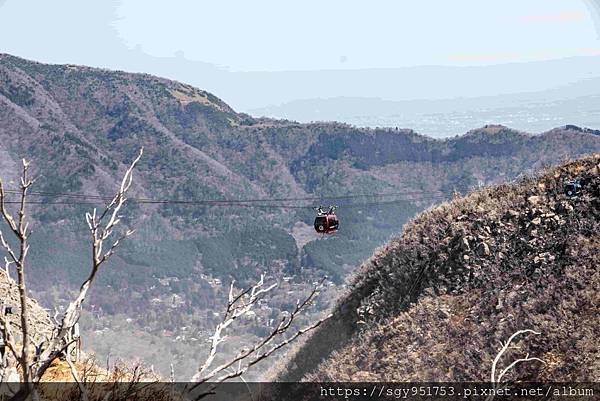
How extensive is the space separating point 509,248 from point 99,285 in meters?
164

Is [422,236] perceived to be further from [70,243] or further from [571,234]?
[70,243]

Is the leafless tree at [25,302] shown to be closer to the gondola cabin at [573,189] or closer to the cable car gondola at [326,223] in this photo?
the gondola cabin at [573,189]

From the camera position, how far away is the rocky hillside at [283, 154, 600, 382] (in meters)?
15.9

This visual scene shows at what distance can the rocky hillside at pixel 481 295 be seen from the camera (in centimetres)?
1593

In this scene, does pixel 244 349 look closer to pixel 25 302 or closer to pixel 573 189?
pixel 25 302

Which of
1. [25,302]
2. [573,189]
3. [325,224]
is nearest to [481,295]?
[573,189]

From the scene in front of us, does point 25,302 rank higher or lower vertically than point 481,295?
higher

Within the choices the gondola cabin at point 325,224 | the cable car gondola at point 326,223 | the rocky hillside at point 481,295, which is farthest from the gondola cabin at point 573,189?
the gondola cabin at point 325,224

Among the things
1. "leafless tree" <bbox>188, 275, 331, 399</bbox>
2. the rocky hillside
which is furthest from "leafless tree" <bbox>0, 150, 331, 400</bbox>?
the rocky hillside

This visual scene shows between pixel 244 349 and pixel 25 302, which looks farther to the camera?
pixel 244 349

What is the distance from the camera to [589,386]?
13.1 m

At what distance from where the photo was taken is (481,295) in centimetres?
1905

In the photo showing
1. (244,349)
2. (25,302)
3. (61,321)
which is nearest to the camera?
(25,302)

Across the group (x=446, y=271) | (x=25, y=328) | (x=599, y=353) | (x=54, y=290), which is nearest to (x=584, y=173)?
(x=446, y=271)
